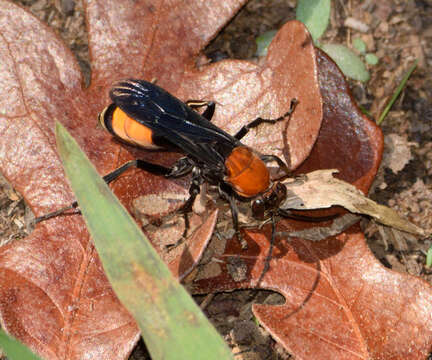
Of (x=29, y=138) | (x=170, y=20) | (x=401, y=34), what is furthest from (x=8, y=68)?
(x=401, y=34)

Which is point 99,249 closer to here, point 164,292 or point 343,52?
point 164,292

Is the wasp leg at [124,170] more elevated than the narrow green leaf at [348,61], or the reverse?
the narrow green leaf at [348,61]

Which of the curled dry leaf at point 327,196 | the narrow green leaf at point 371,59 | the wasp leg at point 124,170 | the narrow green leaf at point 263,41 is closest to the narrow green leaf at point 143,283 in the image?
the wasp leg at point 124,170

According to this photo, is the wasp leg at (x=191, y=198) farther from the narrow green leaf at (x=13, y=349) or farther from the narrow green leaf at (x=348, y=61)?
the narrow green leaf at (x=348, y=61)

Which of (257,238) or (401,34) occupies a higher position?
(401,34)

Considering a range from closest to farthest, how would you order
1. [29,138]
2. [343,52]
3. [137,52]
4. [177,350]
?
[177,350]
[29,138]
[137,52]
[343,52]

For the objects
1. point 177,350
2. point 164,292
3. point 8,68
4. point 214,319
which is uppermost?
point 8,68

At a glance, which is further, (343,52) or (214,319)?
(343,52)
